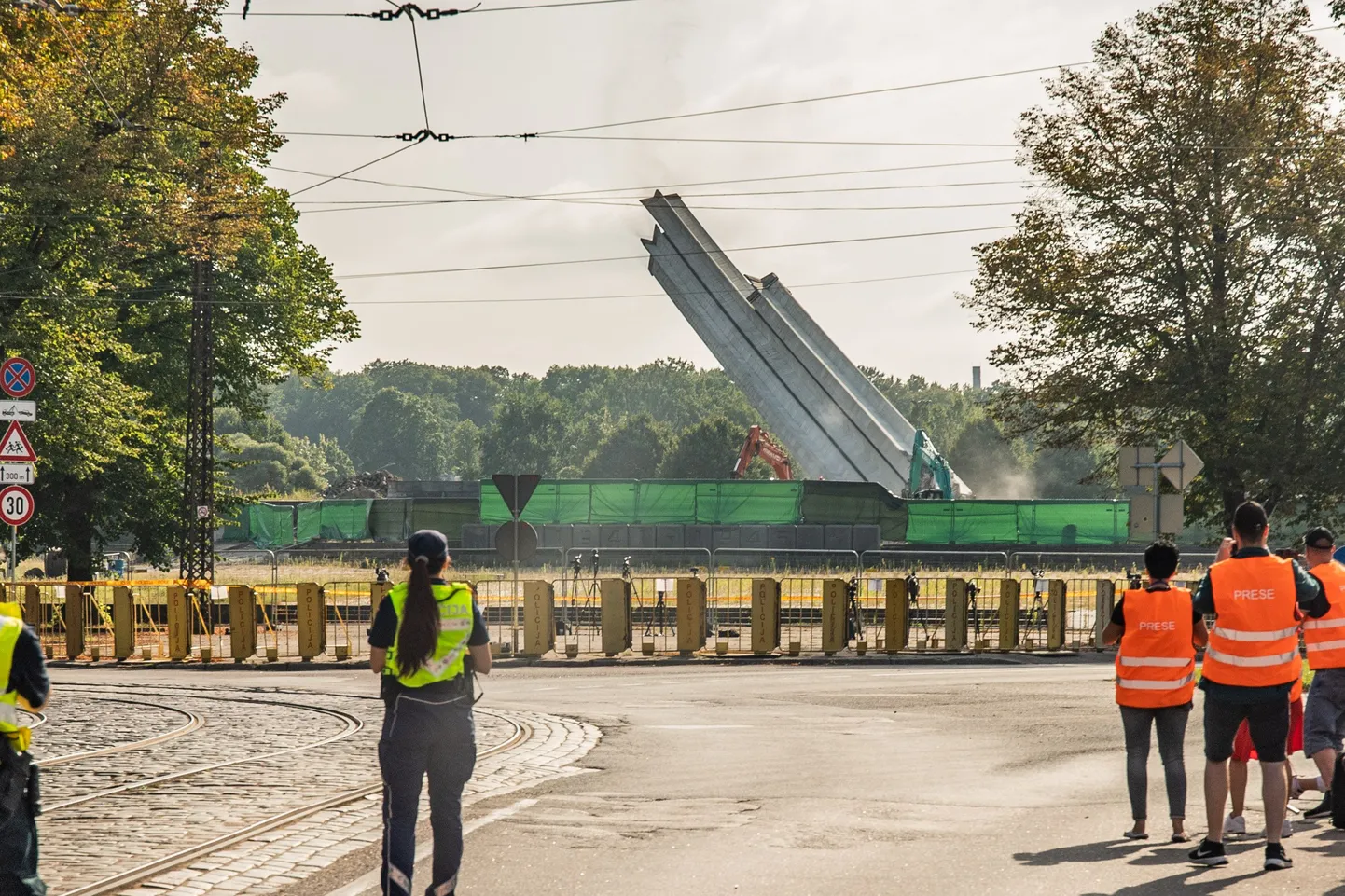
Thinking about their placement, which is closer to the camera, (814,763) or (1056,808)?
(1056,808)

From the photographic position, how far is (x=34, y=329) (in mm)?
29062

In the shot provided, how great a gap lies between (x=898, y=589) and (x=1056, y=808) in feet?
47.6

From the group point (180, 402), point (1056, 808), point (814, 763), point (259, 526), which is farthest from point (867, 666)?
point (259, 526)

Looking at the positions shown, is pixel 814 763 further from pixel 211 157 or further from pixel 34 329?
pixel 211 157

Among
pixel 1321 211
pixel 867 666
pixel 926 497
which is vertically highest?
pixel 1321 211

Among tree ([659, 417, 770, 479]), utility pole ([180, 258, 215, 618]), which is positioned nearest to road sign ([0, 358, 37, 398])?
utility pole ([180, 258, 215, 618])

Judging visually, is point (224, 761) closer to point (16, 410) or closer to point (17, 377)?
point (16, 410)

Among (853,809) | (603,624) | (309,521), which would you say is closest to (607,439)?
(309,521)

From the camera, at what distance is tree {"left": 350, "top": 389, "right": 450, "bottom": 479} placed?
6629 inches

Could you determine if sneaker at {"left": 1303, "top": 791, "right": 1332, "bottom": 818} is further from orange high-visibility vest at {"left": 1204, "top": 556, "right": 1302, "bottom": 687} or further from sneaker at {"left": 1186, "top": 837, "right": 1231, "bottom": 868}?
sneaker at {"left": 1186, "top": 837, "right": 1231, "bottom": 868}

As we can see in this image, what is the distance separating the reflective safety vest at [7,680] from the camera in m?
5.44

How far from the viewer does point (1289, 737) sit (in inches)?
349

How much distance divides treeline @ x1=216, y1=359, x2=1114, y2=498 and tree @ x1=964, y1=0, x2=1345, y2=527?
21.5 meters

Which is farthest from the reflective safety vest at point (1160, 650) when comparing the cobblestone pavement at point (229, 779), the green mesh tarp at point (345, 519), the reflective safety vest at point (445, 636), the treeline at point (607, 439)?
the green mesh tarp at point (345, 519)
